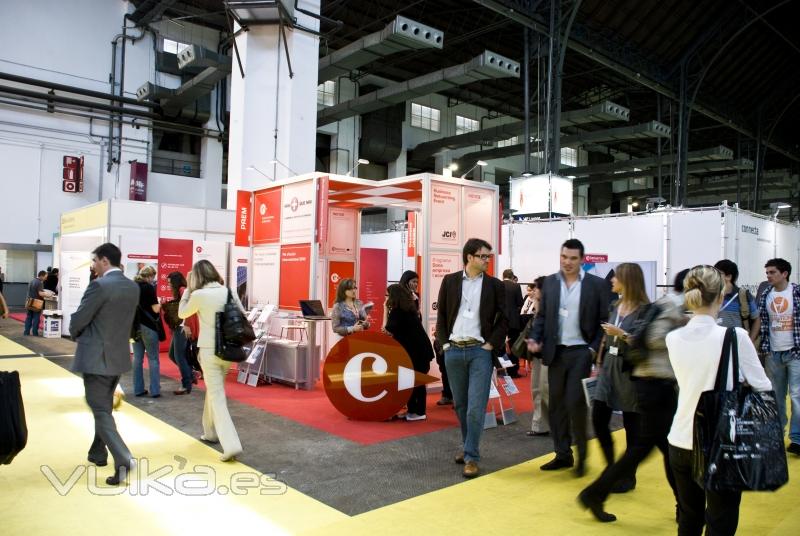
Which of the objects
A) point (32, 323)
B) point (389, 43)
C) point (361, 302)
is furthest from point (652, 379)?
point (32, 323)

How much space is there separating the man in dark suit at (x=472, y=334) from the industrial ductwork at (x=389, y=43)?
8.73 meters

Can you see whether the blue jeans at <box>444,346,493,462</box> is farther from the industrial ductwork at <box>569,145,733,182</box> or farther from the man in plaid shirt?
the industrial ductwork at <box>569,145,733,182</box>

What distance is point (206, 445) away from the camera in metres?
4.51

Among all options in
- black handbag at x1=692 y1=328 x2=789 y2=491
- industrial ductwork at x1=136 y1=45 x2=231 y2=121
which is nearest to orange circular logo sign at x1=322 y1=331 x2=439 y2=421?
black handbag at x1=692 y1=328 x2=789 y2=491

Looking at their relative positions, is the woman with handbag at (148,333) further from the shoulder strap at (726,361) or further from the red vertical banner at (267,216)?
the shoulder strap at (726,361)

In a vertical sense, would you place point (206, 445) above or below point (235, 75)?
below

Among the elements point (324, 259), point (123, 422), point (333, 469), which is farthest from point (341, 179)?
point (333, 469)

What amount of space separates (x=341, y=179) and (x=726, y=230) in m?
6.54

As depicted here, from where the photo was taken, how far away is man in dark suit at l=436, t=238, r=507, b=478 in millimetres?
3777

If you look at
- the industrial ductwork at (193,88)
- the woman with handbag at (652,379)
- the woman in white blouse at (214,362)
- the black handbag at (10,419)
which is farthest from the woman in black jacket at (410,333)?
the industrial ductwork at (193,88)

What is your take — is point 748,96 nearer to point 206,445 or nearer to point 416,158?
point 416,158

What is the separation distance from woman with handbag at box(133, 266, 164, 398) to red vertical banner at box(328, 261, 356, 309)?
2608 millimetres

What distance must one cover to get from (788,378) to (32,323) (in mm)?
12311

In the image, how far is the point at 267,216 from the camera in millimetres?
8117
